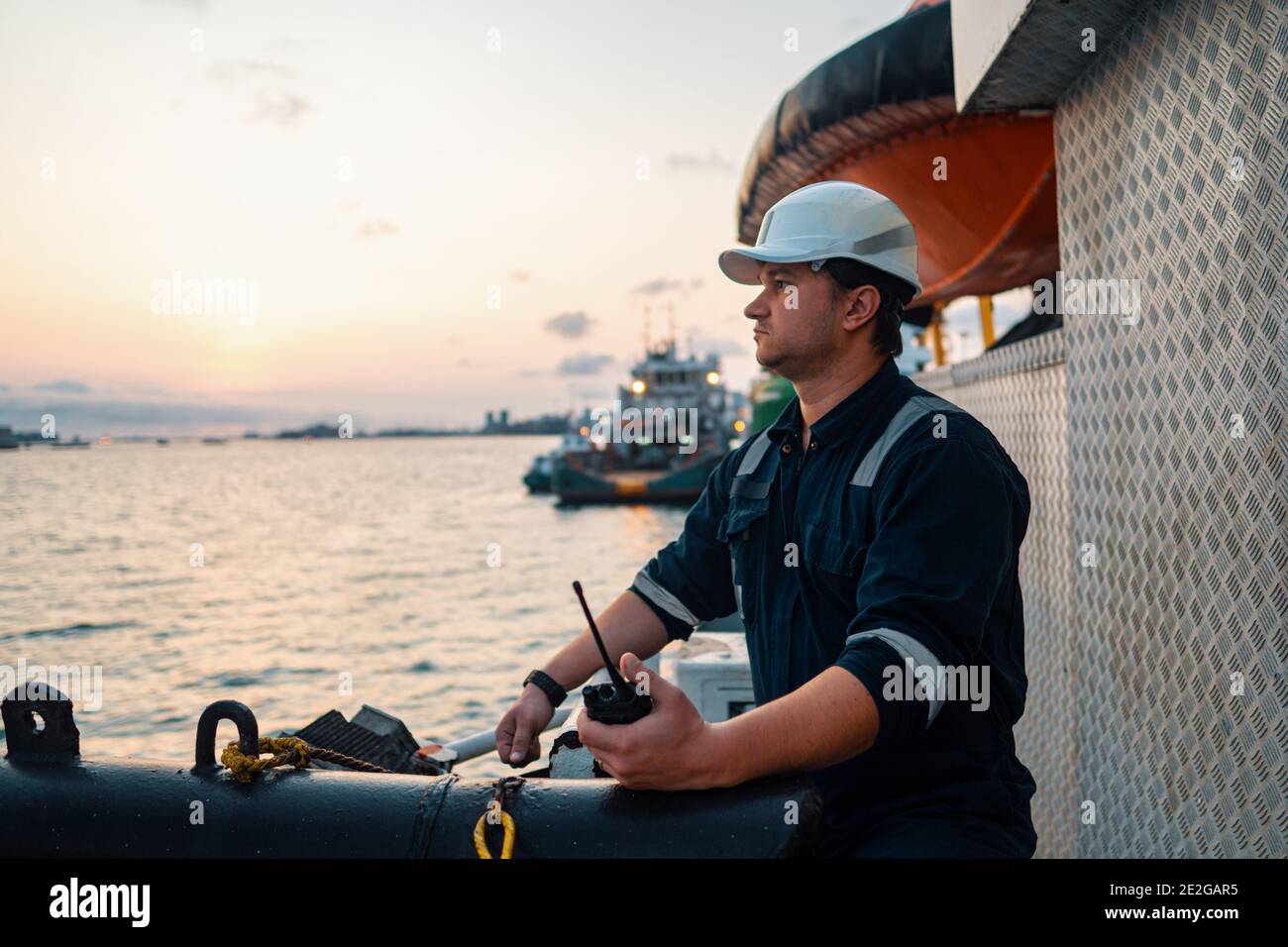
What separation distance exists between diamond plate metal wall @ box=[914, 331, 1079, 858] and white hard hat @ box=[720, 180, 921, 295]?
5.70ft

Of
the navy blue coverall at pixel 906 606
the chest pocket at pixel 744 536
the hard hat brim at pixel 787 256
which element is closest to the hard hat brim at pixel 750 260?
the hard hat brim at pixel 787 256

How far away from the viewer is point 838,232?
217 cm

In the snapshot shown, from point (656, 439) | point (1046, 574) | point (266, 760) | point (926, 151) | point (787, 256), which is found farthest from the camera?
point (656, 439)

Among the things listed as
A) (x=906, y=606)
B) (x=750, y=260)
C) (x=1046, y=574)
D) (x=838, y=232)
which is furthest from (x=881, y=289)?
(x=1046, y=574)

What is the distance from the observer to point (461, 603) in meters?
20.6

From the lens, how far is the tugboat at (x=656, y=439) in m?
49.1

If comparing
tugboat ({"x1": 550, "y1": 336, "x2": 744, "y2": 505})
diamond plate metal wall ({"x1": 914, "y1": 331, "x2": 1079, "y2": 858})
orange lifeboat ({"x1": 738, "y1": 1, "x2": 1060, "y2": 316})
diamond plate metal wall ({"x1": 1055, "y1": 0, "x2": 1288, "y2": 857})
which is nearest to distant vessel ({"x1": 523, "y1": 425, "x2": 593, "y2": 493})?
tugboat ({"x1": 550, "y1": 336, "x2": 744, "y2": 505})

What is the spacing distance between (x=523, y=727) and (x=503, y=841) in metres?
0.59

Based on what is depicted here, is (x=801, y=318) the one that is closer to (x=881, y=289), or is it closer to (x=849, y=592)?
(x=881, y=289)

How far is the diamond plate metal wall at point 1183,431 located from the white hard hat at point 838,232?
0.81 meters

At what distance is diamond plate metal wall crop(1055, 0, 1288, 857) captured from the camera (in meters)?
2.20

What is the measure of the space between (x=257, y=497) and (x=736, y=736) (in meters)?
68.7
